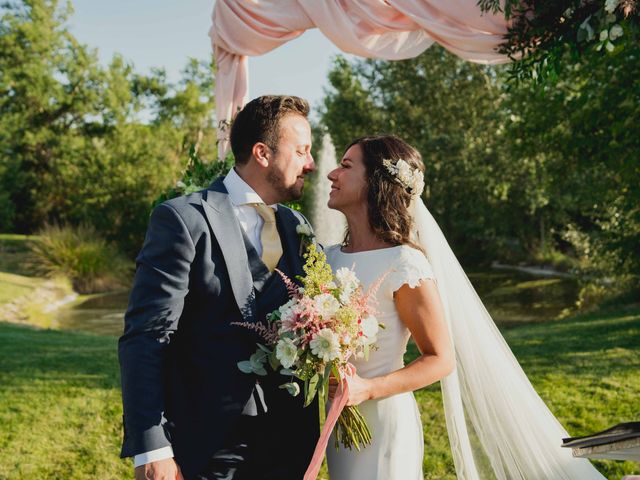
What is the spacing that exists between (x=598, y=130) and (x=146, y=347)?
26.4 feet

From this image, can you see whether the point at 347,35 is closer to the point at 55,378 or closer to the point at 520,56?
the point at 520,56

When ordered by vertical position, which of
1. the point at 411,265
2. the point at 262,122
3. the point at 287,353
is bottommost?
the point at 287,353

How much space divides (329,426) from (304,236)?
0.81 m

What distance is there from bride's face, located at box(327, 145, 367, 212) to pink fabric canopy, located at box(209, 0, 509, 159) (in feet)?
4.93

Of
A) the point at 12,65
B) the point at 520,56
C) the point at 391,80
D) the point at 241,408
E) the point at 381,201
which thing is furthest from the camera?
the point at 12,65

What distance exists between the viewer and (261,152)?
8.24 feet

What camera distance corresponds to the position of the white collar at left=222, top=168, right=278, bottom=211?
8.17 ft

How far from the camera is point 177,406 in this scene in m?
2.20

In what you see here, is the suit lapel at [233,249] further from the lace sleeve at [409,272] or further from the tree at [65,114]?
the tree at [65,114]

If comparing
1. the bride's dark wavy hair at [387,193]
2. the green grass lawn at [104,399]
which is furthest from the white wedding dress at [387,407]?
the green grass lawn at [104,399]

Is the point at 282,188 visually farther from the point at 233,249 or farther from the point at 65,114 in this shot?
the point at 65,114

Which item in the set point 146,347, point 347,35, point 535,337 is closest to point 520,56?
point 347,35

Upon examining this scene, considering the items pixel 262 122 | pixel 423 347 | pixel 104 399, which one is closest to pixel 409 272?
pixel 423 347

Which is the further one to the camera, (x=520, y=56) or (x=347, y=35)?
(x=347, y=35)
